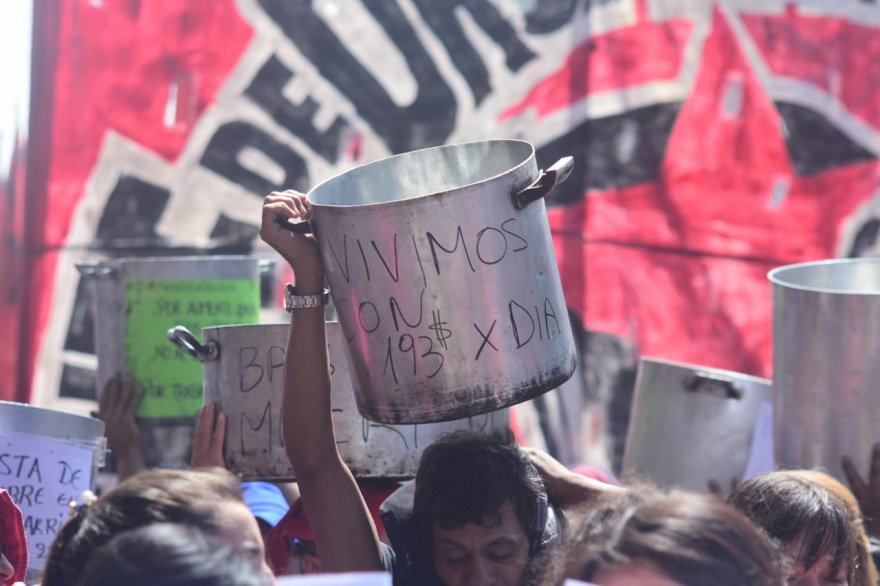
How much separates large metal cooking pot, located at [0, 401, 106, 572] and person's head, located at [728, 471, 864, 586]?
145cm

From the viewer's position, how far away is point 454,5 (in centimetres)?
497

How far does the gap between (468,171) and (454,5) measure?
253cm

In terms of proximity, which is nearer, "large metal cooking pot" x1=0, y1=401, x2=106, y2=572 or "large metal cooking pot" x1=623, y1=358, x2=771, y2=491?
"large metal cooking pot" x1=0, y1=401, x2=106, y2=572

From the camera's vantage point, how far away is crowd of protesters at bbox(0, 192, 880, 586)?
1637 millimetres

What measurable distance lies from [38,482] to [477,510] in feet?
3.49

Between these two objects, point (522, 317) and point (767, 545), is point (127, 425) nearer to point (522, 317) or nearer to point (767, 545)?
point (522, 317)

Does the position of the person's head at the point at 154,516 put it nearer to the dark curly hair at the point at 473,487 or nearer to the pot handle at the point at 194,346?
the dark curly hair at the point at 473,487

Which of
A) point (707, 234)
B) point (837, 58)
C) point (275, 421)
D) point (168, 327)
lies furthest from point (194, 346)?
point (837, 58)

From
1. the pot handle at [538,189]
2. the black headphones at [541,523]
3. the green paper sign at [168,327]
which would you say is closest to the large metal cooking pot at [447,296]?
the pot handle at [538,189]

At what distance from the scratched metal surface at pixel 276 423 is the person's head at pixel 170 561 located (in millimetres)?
975

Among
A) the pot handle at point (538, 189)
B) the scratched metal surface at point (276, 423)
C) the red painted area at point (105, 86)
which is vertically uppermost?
the red painted area at point (105, 86)

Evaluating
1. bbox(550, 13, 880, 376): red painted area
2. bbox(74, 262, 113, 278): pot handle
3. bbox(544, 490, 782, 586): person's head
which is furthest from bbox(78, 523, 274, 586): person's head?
bbox(550, 13, 880, 376): red painted area

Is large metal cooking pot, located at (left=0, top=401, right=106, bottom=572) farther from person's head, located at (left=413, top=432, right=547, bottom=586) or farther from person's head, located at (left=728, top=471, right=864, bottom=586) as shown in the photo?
person's head, located at (left=728, top=471, right=864, bottom=586)

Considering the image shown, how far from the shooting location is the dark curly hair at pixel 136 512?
1.69m
